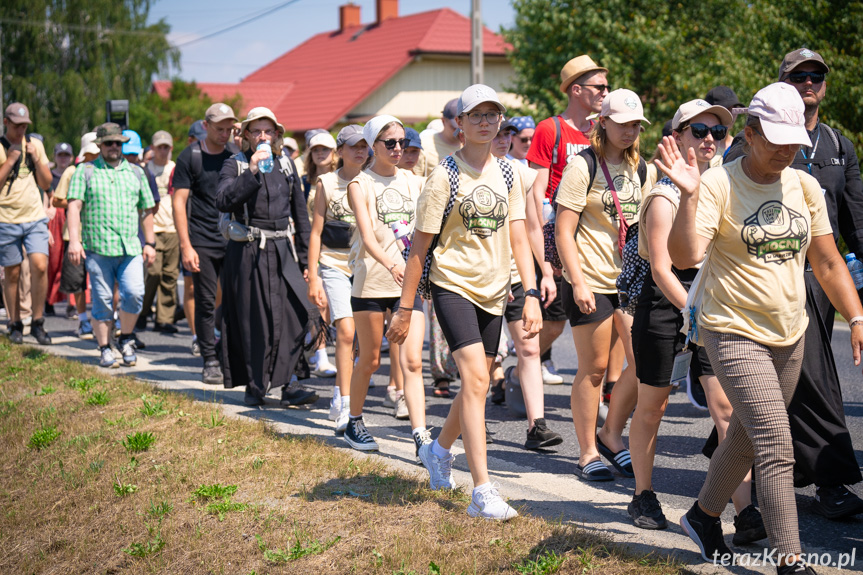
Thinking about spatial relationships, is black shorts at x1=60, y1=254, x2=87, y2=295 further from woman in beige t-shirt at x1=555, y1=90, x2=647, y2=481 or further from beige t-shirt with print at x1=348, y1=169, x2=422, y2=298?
woman in beige t-shirt at x1=555, y1=90, x2=647, y2=481

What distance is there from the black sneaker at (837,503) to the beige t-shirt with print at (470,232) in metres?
1.86

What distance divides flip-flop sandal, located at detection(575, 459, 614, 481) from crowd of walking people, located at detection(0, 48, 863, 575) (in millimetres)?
13

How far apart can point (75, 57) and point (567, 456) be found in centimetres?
4753

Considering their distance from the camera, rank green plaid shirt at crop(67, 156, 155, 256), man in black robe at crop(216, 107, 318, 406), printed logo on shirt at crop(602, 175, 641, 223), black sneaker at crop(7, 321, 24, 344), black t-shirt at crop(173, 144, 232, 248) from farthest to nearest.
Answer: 1. black sneaker at crop(7, 321, 24, 344)
2. green plaid shirt at crop(67, 156, 155, 256)
3. black t-shirt at crop(173, 144, 232, 248)
4. man in black robe at crop(216, 107, 318, 406)
5. printed logo on shirt at crop(602, 175, 641, 223)

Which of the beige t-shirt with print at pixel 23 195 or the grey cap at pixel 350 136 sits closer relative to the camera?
the grey cap at pixel 350 136

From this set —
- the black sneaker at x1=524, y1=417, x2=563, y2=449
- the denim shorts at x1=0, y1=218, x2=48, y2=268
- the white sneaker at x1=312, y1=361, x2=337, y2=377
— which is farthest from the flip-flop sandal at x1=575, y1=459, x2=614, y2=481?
the denim shorts at x1=0, y1=218, x2=48, y2=268

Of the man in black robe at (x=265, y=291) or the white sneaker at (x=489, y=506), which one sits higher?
the man in black robe at (x=265, y=291)

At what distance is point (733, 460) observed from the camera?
4.00 m

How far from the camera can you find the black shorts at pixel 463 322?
473 centimetres

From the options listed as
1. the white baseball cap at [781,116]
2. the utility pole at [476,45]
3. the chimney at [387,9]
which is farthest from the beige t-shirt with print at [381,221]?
the chimney at [387,9]

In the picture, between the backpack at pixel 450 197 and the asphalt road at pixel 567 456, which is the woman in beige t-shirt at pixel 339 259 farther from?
the backpack at pixel 450 197

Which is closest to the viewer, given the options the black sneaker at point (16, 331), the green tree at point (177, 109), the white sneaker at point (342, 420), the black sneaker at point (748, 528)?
the black sneaker at point (748, 528)

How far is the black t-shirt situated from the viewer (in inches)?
345

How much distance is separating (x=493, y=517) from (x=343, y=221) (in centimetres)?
348
